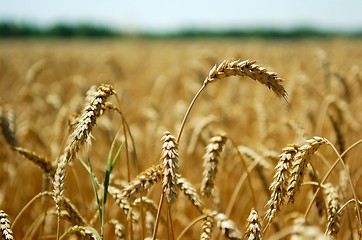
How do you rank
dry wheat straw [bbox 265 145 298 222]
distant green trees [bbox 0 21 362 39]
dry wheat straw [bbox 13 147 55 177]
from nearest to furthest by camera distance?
dry wheat straw [bbox 265 145 298 222]
dry wheat straw [bbox 13 147 55 177]
distant green trees [bbox 0 21 362 39]

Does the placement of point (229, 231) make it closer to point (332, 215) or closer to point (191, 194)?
point (191, 194)

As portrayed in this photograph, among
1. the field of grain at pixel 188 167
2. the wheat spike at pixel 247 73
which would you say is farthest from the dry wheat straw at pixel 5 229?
the wheat spike at pixel 247 73

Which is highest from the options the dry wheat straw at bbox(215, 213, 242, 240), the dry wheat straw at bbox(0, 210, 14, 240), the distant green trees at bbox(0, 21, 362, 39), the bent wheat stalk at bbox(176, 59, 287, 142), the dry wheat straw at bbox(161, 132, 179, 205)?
the distant green trees at bbox(0, 21, 362, 39)

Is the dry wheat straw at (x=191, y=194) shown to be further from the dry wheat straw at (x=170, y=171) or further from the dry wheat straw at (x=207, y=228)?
A: the dry wheat straw at (x=170, y=171)

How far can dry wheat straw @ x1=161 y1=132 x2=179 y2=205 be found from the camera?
3.06 ft

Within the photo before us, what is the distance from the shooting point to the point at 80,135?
3.38ft

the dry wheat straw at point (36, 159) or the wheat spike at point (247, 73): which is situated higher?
the wheat spike at point (247, 73)

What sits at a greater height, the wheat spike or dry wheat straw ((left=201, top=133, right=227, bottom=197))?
the wheat spike

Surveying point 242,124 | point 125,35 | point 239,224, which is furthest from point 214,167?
point 125,35

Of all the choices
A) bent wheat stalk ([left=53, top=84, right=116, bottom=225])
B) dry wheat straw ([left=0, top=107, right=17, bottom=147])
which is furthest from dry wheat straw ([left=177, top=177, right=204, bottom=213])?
dry wheat straw ([left=0, top=107, right=17, bottom=147])

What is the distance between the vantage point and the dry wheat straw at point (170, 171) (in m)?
0.93

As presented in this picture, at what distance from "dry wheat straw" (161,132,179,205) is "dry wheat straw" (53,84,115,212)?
22 centimetres

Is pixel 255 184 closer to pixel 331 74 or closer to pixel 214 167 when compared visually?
pixel 331 74

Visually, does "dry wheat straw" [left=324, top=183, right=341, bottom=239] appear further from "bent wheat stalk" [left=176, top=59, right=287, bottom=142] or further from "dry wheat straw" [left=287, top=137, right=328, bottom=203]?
"bent wheat stalk" [left=176, top=59, right=287, bottom=142]
